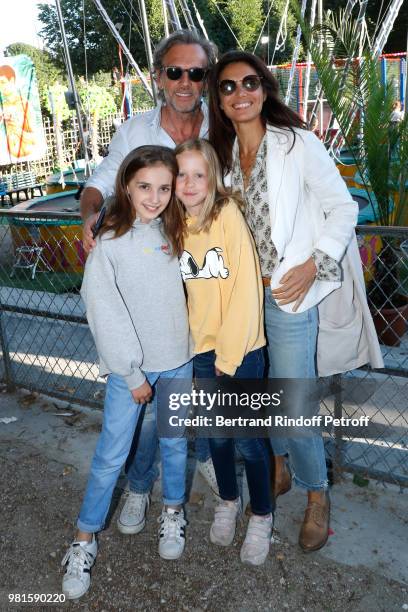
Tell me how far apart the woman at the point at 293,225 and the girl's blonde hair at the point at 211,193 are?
101mm

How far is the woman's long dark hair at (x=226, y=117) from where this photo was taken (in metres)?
2.25

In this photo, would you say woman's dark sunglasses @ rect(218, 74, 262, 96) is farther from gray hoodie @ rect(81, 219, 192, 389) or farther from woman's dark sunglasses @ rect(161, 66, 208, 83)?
gray hoodie @ rect(81, 219, 192, 389)

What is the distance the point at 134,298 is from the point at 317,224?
0.79m

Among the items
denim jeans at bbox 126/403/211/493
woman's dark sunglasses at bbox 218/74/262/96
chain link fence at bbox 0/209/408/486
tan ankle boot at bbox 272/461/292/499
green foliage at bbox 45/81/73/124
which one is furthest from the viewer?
green foliage at bbox 45/81/73/124

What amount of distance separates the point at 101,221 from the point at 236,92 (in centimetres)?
73

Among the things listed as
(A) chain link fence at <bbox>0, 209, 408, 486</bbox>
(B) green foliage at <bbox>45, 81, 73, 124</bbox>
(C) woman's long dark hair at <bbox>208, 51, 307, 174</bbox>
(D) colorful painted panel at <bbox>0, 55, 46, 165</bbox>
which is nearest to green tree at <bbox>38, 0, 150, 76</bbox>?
(B) green foliage at <bbox>45, 81, 73, 124</bbox>

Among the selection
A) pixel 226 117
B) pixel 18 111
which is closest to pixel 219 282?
pixel 226 117

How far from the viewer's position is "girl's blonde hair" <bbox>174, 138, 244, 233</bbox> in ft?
7.41

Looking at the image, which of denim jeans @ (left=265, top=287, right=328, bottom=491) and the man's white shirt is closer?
denim jeans @ (left=265, top=287, right=328, bottom=491)

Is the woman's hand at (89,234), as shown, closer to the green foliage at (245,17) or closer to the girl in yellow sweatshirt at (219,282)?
the girl in yellow sweatshirt at (219,282)

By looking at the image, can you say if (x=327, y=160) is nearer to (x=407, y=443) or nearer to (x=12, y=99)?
(x=407, y=443)

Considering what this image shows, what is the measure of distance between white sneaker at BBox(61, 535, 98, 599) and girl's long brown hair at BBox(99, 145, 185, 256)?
1346 millimetres

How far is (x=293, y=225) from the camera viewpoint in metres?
2.28

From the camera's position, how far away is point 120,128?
286cm
